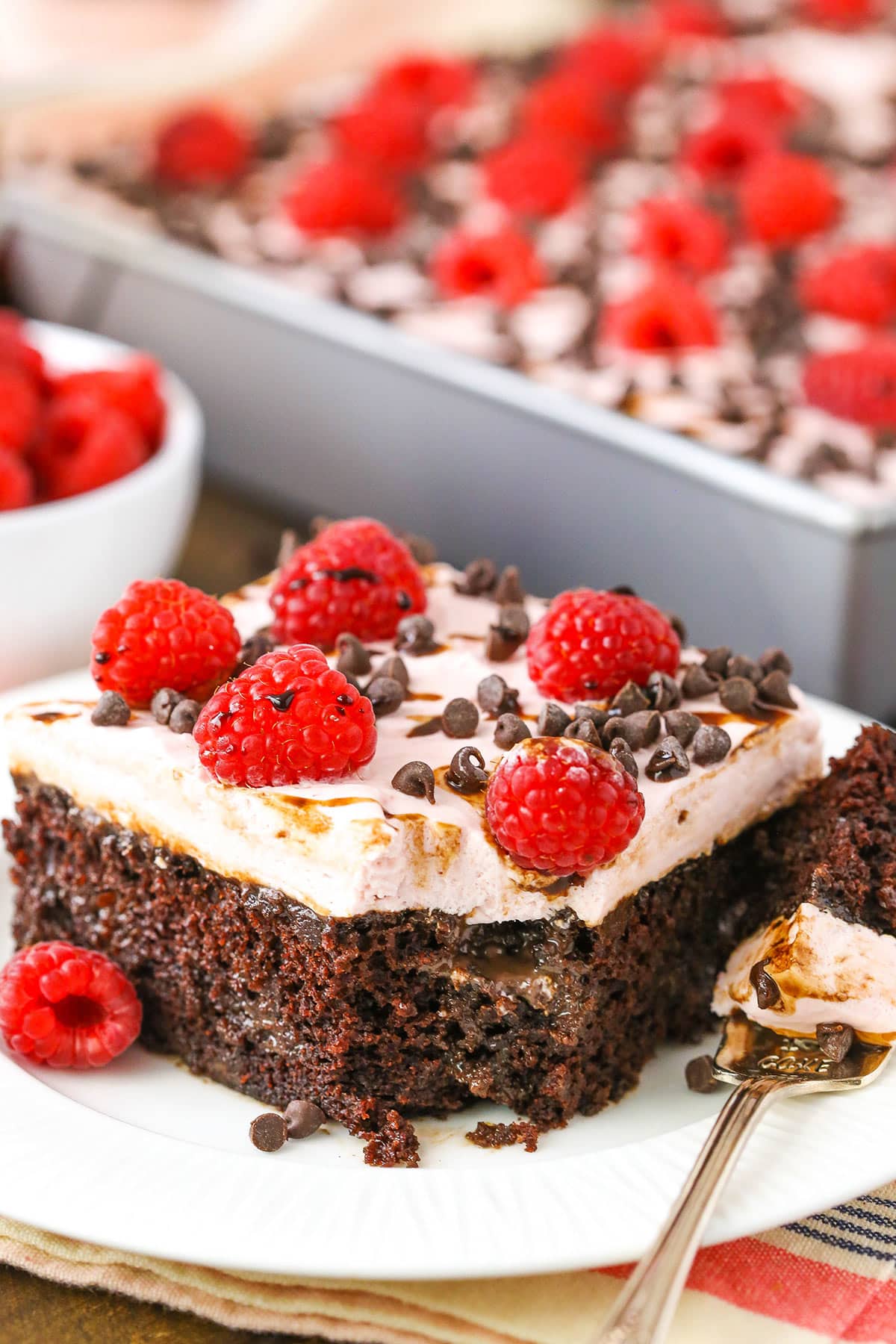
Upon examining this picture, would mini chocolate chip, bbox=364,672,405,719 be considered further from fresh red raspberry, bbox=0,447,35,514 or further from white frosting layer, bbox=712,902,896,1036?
fresh red raspberry, bbox=0,447,35,514

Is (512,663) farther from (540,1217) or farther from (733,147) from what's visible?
(733,147)

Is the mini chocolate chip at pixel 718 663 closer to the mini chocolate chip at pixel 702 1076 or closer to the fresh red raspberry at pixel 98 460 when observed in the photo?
the mini chocolate chip at pixel 702 1076

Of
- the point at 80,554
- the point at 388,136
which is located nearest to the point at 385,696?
the point at 80,554

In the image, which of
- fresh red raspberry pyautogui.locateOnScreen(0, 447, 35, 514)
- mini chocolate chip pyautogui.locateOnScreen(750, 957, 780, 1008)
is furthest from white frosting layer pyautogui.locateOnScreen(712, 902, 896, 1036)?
fresh red raspberry pyautogui.locateOnScreen(0, 447, 35, 514)

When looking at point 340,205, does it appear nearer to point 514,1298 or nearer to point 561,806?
point 561,806

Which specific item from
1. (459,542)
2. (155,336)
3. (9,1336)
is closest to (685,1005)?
(9,1336)
